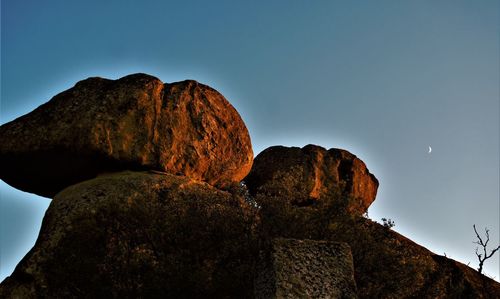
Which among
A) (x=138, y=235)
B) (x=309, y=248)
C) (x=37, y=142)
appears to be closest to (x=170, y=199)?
(x=138, y=235)

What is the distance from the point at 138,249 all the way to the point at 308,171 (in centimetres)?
1219

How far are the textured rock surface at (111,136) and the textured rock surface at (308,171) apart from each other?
12.9 ft

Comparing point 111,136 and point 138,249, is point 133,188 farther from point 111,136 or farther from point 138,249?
point 138,249

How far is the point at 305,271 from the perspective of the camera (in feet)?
32.1

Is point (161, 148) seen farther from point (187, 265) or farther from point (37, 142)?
point (187, 265)

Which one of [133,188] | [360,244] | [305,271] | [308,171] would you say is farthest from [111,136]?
[305,271]

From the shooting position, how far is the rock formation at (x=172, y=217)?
44.2 feet

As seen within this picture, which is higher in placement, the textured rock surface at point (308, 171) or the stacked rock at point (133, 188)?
the textured rock surface at point (308, 171)

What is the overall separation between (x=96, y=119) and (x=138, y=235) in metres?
5.20

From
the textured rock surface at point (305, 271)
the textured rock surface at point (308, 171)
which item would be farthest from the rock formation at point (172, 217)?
the textured rock surface at point (308, 171)

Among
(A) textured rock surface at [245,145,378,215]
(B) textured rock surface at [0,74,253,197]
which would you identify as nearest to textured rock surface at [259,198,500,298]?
(B) textured rock surface at [0,74,253,197]

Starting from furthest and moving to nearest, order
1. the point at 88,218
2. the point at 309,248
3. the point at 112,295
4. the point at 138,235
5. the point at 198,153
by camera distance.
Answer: the point at 198,153
the point at 88,218
the point at 138,235
the point at 112,295
the point at 309,248

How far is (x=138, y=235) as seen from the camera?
15102mm

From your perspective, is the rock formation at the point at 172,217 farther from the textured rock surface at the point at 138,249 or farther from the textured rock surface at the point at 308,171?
the textured rock surface at the point at 308,171
